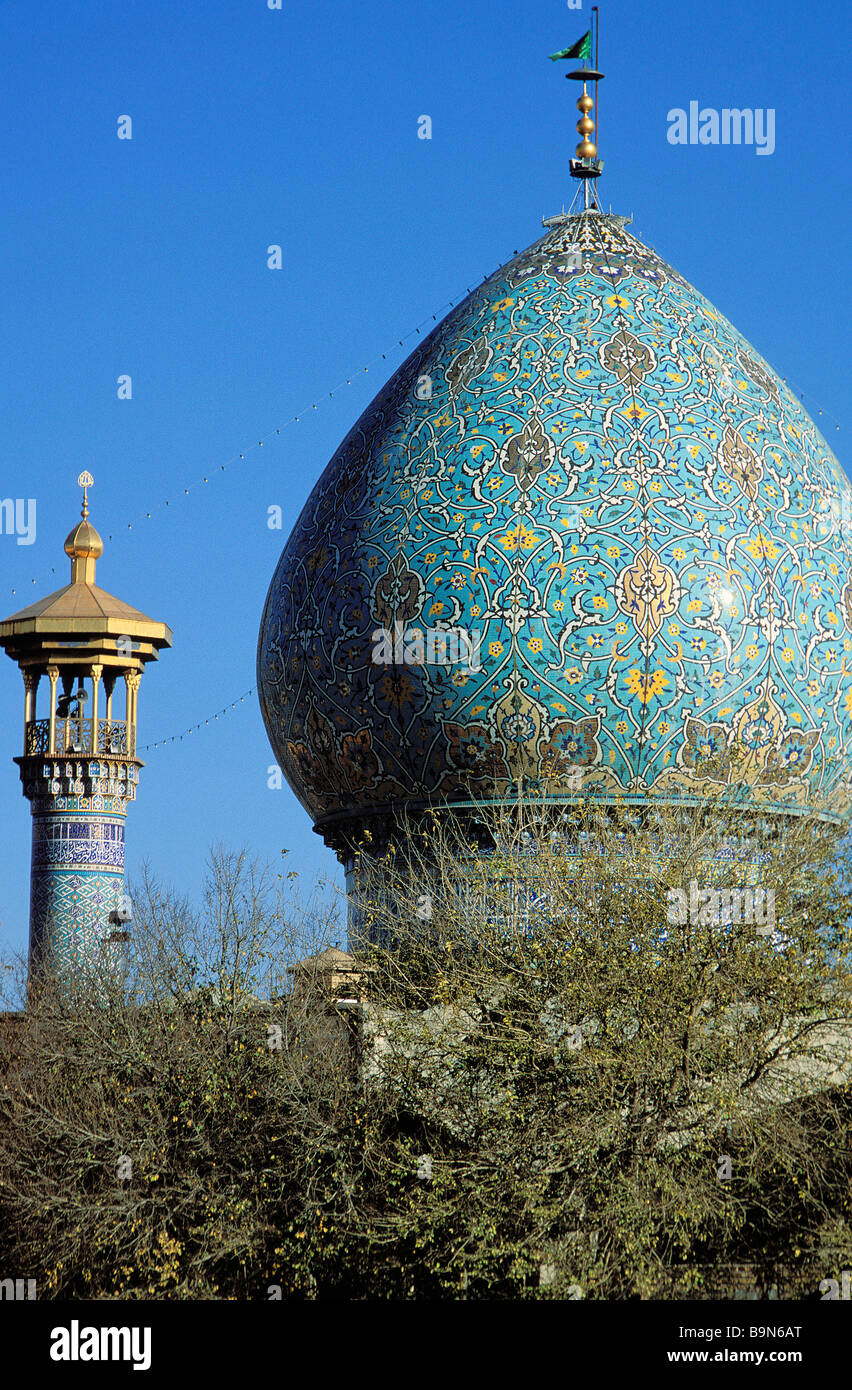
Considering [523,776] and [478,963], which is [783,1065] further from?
[523,776]

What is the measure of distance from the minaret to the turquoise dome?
6.33 meters

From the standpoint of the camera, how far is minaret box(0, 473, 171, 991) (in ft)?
64.2

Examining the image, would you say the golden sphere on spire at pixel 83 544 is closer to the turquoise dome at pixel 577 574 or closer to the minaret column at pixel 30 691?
the minaret column at pixel 30 691

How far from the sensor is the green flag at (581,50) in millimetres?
14000

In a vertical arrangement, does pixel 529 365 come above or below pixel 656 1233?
above

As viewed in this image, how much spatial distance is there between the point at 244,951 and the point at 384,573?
2.25 metres

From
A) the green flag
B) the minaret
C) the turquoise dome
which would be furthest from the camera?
the minaret

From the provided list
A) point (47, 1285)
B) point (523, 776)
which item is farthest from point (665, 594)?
point (47, 1285)

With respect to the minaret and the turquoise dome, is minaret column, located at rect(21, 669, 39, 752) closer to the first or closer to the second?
the minaret

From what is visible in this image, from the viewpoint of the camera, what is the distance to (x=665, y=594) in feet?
39.1

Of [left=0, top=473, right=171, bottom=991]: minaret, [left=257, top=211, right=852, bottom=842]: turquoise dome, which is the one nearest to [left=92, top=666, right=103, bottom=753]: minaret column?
[left=0, top=473, right=171, bottom=991]: minaret

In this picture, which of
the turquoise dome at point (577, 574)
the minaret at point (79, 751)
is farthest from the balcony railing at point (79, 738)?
the turquoise dome at point (577, 574)

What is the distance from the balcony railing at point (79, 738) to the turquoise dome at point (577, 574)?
777 cm

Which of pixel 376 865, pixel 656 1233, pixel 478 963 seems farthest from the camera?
pixel 376 865
